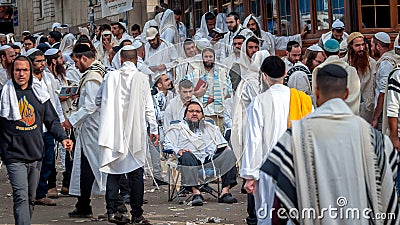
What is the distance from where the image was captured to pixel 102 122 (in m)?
10.2

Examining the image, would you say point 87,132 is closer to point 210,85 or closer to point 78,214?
point 78,214

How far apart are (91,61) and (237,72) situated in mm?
1889

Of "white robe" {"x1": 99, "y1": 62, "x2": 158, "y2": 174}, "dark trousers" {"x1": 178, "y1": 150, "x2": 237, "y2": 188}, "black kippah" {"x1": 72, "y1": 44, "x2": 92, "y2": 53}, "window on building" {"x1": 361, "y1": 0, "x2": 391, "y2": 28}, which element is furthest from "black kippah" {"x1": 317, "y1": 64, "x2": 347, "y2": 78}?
"window on building" {"x1": 361, "y1": 0, "x2": 391, "y2": 28}

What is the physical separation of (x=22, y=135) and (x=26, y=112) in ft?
0.81

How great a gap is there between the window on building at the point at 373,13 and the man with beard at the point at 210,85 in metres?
6.06

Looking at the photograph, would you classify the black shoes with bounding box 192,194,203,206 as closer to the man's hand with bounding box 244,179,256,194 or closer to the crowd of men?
the crowd of men

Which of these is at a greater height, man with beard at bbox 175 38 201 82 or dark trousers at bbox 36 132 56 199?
man with beard at bbox 175 38 201 82

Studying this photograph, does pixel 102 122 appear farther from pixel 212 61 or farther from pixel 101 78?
pixel 212 61

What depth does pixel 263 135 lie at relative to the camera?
7770 mm

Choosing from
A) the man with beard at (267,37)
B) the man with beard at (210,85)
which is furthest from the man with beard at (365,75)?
the man with beard at (267,37)

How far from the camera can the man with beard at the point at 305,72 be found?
11.4 m

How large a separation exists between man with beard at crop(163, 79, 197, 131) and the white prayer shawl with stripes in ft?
22.4

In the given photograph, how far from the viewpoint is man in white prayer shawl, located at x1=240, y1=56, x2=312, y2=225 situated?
7.69 metres

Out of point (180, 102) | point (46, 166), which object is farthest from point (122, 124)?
point (46, 166)
